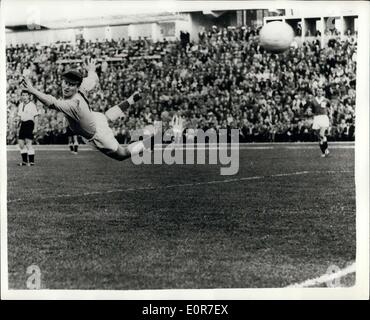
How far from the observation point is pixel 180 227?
5.95 metres

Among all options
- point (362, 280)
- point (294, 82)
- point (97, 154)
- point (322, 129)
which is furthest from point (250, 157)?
point (362, 280)

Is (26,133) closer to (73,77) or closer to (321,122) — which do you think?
(73,77)

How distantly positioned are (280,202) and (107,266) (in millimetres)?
2703

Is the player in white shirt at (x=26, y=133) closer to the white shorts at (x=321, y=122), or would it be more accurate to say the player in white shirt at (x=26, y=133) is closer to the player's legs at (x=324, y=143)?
the player's legs at (x=324, y=143)

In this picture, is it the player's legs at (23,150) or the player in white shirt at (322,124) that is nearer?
the player's legs at (23,150)

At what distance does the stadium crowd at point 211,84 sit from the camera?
14.4 metres

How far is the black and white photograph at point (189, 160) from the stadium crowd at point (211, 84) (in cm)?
4

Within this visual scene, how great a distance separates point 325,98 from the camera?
563 inches

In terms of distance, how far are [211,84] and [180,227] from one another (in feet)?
31.6

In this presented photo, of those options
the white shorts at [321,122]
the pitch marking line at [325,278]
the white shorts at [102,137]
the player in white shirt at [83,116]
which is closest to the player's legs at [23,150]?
the player in white shirt at [83,116]

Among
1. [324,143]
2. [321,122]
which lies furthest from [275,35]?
[321,122]

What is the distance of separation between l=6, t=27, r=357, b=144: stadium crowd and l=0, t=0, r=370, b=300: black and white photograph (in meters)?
0.04

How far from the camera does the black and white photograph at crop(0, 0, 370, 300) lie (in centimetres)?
488
